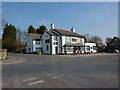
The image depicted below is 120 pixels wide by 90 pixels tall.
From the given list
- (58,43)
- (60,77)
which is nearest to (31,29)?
(58,43)

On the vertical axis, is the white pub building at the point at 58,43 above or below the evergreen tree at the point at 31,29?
below

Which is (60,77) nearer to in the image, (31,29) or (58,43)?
(58,43)

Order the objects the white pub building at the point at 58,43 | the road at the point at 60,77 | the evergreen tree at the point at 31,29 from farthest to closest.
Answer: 1. the evergreen tree at the point at 31,29
2. the white pub building at the point at 58,43
3. the road at the point at 60,77

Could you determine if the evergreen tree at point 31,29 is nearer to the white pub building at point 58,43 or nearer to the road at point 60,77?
the white pub building at point 58,43

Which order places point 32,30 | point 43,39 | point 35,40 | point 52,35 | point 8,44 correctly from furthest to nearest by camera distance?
point 32,30 → point 8,44 → point 35,40 → point 43,39 → point 52,35

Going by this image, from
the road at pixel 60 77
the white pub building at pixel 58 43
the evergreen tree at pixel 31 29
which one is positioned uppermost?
the evergreen tree at pixel 31 29

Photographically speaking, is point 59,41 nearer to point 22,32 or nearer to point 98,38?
point 22,32

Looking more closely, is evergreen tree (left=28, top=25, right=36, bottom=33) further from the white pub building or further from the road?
the road

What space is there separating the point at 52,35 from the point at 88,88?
28.3 m

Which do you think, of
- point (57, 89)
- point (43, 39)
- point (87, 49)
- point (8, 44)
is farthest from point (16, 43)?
point (57, 89)

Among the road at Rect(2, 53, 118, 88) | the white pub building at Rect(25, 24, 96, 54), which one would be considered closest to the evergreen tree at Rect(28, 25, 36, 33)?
the white pub building at Rect(25, 24, 96, 54)

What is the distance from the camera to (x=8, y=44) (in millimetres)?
45188

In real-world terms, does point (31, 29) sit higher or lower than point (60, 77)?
higher

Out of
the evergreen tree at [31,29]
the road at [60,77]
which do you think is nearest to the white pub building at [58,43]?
the evergreen tree at [31,29]
